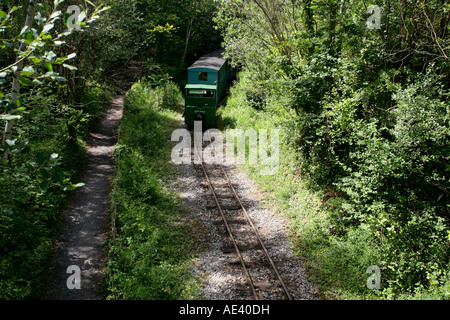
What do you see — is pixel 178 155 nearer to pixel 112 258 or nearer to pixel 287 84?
pixel 287 84

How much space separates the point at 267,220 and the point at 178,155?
668cm

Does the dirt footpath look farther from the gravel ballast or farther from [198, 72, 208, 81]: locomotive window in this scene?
[198, 72, 208, 81]: locomotive window

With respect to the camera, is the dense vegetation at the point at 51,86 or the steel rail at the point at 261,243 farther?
the steel rail at the point at 261,243

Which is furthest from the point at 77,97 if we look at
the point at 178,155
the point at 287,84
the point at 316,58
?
the point at 316,58

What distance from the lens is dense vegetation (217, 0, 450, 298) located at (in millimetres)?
8367

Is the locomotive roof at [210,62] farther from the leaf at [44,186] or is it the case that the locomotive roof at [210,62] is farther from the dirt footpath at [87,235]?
the leaf at [44,186]

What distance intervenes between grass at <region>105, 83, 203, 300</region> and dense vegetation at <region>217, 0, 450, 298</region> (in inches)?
144

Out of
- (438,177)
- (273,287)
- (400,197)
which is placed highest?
(438,177)

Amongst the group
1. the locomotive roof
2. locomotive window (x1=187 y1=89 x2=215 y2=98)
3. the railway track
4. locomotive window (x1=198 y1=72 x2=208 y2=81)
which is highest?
the locomotive roof

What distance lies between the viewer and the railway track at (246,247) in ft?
27.3

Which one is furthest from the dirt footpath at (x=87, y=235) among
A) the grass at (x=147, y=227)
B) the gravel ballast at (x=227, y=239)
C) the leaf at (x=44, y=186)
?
the leaf at (x=44, y=186)

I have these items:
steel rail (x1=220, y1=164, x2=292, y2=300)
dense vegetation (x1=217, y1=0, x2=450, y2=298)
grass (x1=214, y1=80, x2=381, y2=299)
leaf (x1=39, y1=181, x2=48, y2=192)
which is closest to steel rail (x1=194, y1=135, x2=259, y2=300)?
steel rail (x1=220, y1=164, x2=292, y2=300)

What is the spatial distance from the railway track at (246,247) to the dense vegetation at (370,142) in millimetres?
1187
